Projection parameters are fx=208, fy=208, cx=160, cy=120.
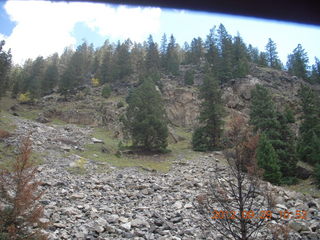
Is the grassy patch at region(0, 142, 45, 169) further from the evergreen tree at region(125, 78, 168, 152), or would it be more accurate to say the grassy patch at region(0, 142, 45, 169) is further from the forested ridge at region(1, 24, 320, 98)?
the forested ridge at region(1, 24, 320, 98)

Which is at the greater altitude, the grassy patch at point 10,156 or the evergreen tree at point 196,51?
the evergreen tree at point 196,51

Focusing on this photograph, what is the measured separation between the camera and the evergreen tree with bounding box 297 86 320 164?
19862 mm

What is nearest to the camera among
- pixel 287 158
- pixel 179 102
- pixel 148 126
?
pixel 287 158

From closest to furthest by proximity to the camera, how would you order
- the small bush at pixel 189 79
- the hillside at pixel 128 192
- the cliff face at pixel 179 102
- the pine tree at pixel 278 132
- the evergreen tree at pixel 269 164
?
1. the hillside at pixel 128 192
2. the evergreen tree at pixel 269 164
3. the pine tree at pixel 278 132
4. the cliff face at pixel 179 102
5. the small bush at pixel 189 79

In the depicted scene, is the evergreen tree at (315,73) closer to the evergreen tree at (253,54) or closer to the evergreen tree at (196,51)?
the evergreen tree at (253,54)

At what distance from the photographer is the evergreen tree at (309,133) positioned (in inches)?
782

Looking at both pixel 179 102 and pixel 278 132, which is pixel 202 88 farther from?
pixel 179 102

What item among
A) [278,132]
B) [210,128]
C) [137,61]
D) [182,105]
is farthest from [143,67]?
[278,132]

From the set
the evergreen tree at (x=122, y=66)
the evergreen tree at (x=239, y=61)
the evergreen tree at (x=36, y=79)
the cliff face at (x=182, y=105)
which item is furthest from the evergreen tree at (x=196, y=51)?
the evergreen tree at (x=36, y=79)

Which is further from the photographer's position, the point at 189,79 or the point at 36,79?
the point at 36,79

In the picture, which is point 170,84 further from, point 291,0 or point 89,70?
point 291,0

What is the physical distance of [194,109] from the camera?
4338 cm

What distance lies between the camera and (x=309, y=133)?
2255 cm

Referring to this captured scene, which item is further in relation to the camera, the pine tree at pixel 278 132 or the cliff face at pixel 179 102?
the cliff face at pixel 179 102
